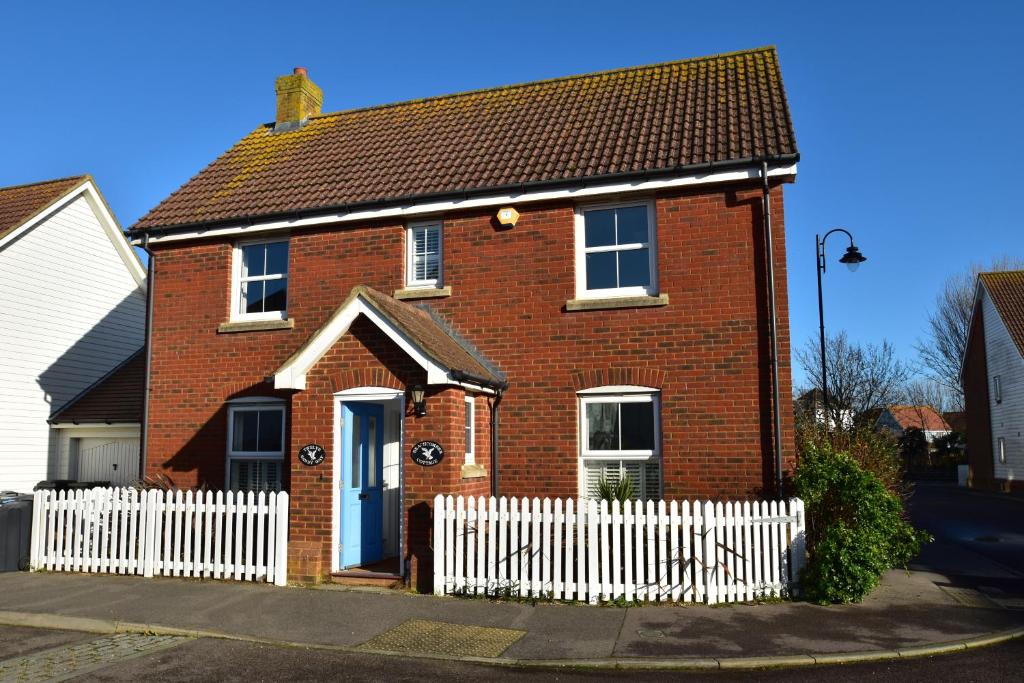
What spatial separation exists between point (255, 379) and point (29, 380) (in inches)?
316

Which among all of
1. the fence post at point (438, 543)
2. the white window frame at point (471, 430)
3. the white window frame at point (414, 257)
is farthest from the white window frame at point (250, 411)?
the fence post at point (438, 543)

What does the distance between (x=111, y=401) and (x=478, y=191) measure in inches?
421

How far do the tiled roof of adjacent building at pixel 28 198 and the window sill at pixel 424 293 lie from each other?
1020 centimetres

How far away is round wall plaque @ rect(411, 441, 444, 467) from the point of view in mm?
10070

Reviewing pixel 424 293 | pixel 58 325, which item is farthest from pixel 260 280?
pixel 58 325

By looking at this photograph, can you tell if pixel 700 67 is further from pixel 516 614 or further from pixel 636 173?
pixel 516 614

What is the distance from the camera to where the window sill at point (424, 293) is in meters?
12.2

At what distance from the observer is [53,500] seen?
11.7 meters

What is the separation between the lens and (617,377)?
11211 mm

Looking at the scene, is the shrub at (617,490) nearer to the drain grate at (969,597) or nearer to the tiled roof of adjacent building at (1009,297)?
the drain grate at (969,597)

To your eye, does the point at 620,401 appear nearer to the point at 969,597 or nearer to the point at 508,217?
the point at 508,217

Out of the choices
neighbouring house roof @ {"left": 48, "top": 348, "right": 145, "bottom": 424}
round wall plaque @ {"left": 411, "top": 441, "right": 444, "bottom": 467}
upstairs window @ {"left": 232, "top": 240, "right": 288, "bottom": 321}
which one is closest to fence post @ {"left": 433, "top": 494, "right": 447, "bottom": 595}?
round wall plaque @ {"left": 411, "top": 441, "right": 444, "bottom": 467}

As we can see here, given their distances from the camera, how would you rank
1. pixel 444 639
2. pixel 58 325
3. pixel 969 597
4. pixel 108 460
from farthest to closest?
pixel 58 325
pixel 108 460
pixel 969 597
pixel 444 639

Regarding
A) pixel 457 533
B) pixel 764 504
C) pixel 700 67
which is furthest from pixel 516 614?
pixel 700 67
